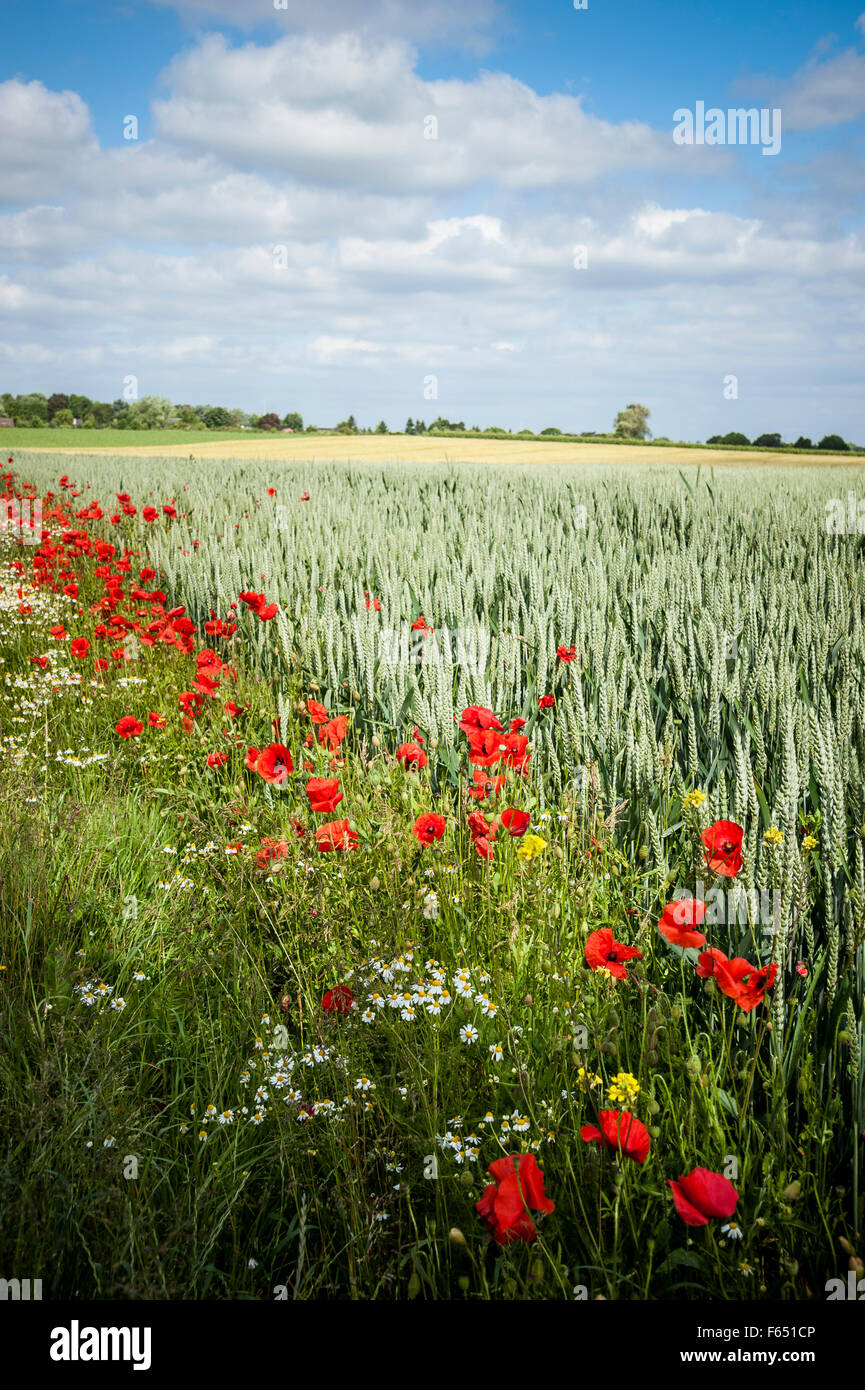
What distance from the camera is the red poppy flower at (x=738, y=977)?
993mm

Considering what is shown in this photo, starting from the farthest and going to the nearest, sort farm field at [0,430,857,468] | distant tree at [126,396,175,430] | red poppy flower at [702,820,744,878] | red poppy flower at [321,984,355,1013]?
distant tree at [126,396,175,430] < farm field at [0,430,857,468] < red poppy flower at [321,984,355,1013] < red poppy flower at [702,820,744,878]

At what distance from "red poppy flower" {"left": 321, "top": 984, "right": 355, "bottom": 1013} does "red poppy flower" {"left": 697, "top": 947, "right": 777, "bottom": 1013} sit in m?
0.66

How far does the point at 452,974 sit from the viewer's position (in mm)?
1630

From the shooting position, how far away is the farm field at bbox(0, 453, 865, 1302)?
1073 millimetres

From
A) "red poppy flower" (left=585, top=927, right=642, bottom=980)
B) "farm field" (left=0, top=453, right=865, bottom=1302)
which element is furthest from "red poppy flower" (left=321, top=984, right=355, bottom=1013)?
"red poppy flower" (left=585, top=927, right=642, bottom=980)

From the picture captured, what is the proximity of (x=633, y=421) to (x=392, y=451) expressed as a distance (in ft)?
142

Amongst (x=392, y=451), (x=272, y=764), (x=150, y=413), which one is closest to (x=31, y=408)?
(x=150, y=413)

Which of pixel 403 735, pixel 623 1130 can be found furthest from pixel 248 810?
pixel 623 1130

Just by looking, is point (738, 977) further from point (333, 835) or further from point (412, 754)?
point (412, 754)

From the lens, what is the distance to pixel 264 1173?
1297 millimetres

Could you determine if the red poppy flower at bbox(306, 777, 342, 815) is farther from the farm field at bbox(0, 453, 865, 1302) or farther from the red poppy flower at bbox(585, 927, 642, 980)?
the red poppy flower at bbox(585, 927, 642, 980)
